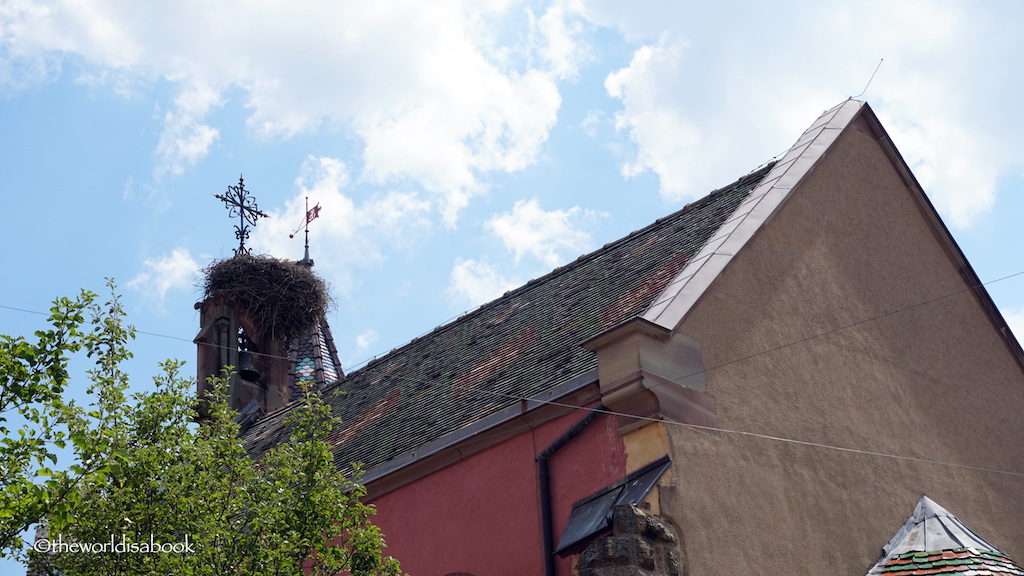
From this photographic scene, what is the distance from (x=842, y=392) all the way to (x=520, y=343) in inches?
154

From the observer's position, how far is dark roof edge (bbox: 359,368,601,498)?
36.4 feet

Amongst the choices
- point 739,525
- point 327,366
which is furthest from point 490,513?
point 327,366

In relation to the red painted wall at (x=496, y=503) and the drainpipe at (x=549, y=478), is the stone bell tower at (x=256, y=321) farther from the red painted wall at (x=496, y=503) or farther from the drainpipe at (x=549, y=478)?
the drainpipe at (x=549, y=478)

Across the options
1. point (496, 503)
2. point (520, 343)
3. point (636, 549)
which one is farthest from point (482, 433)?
point (636, 549)

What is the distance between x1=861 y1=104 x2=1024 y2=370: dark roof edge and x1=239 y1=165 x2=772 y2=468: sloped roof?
5.33ft

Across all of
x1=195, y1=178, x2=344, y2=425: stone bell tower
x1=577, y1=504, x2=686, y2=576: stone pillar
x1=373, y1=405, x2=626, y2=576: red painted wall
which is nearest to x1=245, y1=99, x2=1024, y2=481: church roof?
x1=373, y1=405, x2=626, y2=576: red painted wall

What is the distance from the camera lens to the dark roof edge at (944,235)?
14797mm

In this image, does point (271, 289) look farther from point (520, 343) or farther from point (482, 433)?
point (482, 433)

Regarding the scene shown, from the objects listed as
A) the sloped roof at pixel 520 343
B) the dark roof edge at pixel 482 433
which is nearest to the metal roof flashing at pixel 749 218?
the sloped roof at pixel 520 343

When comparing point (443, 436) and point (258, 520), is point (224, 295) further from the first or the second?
point (258, 520)

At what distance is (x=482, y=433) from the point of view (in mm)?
11898

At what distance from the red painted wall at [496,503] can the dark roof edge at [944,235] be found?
6351 mm

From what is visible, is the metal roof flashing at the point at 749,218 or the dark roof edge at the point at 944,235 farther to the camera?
the dark roof edge at the point at 944,235

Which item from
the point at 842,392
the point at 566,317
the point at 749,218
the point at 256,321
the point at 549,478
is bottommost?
the point at 549,478
